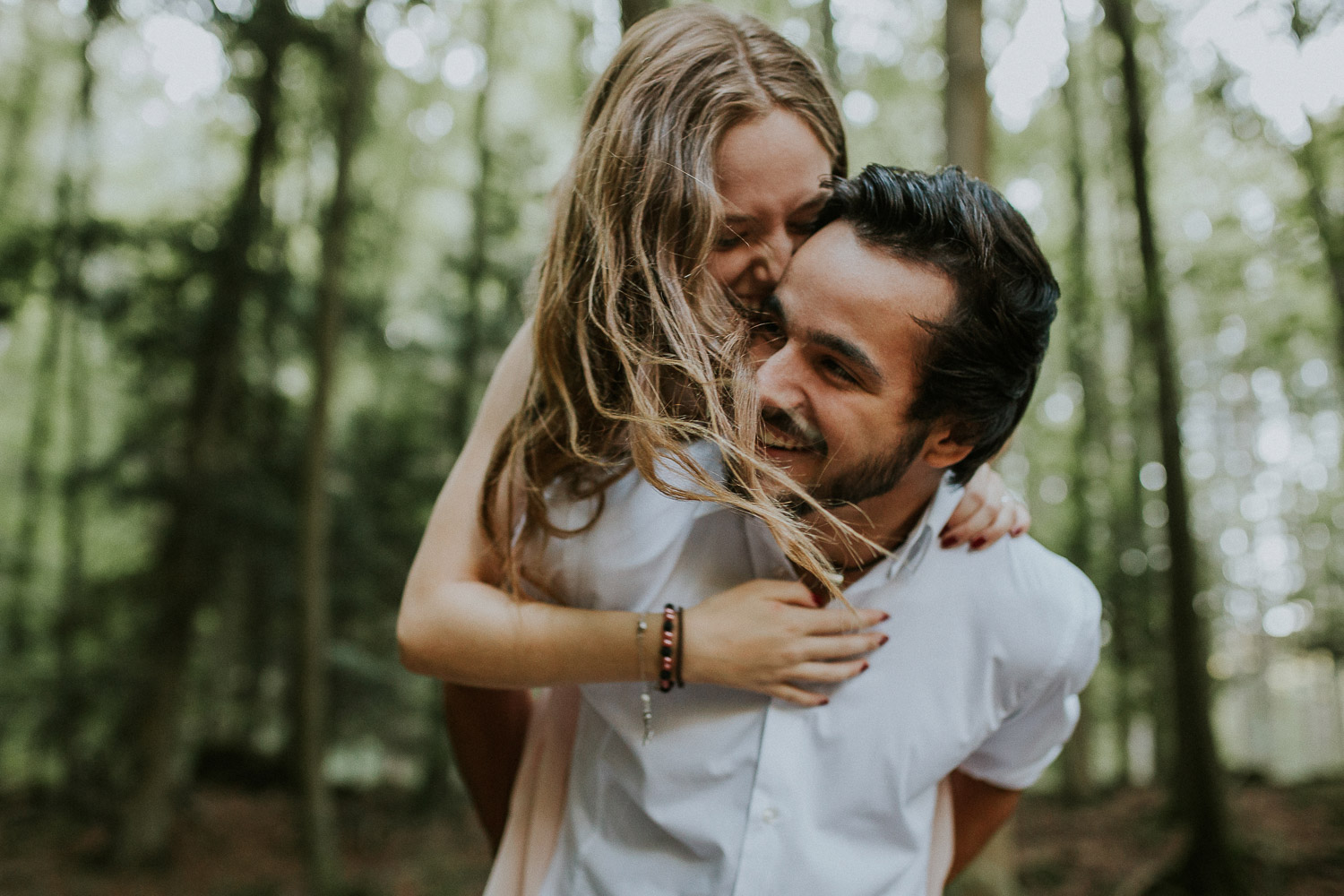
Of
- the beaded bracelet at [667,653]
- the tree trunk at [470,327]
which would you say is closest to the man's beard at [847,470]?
the beaded bracelet at [667,653]

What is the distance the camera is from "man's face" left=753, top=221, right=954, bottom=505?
1497mm

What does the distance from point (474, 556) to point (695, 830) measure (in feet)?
2.06

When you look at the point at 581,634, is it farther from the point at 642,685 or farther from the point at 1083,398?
the point at 1083,398

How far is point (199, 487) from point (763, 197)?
8.68 m

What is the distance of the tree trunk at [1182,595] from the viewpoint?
22.9 feet

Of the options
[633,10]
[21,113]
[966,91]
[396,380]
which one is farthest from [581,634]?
[21,113]

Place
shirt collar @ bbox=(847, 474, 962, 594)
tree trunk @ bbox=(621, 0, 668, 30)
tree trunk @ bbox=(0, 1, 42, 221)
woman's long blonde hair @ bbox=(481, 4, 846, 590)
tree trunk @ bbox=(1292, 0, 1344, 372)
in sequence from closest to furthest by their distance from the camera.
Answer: woman's long blonde hair @ bbox=(481, 4, 846, 590) → shirt collar @ bbox=(847, 474, 962, 594) → tree trunk @ bbox=(621, 0, 668, 30) → tree trunk @ bbox=(1292, 0, 1344, 372) → tree trunk @ bbox=(0, 1, 42, 221)

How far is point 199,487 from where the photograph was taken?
8.85m

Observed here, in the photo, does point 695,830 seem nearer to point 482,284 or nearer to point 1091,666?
point 1091,666

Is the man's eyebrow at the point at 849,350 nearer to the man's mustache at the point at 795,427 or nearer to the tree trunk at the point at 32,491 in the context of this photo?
the man's mustache at the point at 795,427

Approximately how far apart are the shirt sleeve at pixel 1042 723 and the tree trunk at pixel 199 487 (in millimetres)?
8591

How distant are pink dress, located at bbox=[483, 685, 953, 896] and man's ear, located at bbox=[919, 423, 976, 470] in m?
0.72

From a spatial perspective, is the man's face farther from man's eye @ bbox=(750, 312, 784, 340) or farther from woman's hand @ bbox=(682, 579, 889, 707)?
woman's hand @ bbox=(682, 579, 889, 707)

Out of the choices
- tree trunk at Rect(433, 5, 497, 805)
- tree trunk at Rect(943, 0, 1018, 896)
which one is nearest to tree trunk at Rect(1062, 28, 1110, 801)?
tree trunk at Rect(433, 5, 497, 805)
